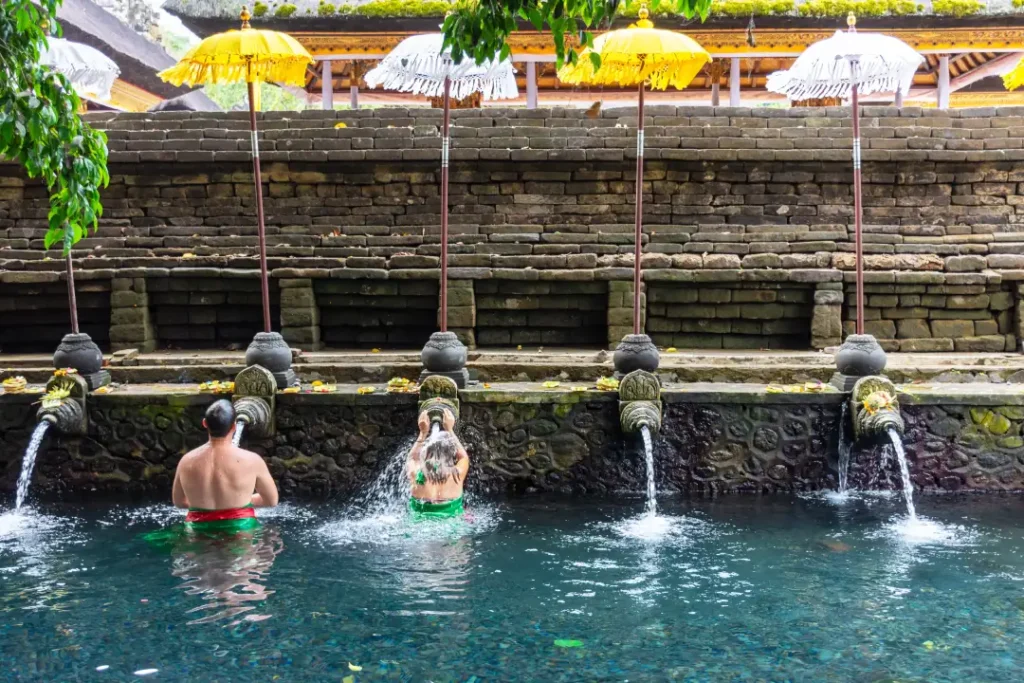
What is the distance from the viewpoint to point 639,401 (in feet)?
25.3

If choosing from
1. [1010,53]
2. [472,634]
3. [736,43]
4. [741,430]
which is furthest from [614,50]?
[1010,53]

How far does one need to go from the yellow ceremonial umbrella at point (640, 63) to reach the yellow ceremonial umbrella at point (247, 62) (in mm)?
2194

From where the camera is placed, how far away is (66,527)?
7.10m

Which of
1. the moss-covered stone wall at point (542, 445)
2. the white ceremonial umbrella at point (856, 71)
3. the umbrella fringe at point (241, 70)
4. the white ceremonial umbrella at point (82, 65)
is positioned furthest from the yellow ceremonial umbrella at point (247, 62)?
the white ceremonial umbrella at point (856, 71)

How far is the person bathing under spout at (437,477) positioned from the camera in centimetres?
693

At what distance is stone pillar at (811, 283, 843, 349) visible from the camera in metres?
9.66

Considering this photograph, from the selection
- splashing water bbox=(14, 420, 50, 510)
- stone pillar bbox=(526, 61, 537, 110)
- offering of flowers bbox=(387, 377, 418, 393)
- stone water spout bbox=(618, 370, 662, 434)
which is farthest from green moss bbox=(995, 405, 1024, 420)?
stone pillar bbox=(526, 61, 537, 110)

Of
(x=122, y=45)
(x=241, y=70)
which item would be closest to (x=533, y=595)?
(x=241, y=70)

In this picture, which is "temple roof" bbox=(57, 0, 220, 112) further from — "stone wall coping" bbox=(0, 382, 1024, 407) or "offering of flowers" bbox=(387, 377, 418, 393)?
"offering of flowers" bbox=(387, 377, 418, 393)

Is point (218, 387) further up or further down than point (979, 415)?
further up

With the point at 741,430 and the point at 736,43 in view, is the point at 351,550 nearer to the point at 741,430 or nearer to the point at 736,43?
the point at 741,430

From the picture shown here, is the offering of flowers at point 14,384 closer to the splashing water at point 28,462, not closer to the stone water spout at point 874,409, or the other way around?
the splashing water at point 28,462

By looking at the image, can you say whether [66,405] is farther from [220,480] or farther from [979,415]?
[979,415]

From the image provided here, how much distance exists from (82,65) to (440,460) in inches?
214
